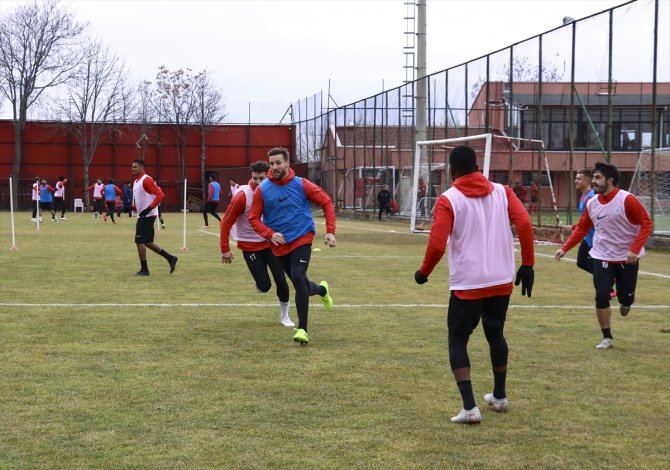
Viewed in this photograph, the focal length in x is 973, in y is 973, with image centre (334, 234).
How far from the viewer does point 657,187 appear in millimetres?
22453

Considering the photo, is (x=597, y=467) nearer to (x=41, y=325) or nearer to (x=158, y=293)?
(x=41, y=325)

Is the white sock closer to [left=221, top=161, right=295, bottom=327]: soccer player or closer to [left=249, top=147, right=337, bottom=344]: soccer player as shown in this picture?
[left=221, top=161, right=295, bottom=327]: soccer player

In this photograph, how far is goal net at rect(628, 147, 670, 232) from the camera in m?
22.3

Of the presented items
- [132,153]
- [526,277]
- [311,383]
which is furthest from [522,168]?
[132,153]

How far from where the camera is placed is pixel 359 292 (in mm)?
14031

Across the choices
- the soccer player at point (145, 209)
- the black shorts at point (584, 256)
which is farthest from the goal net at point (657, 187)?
the soccer player at point (145, 209)

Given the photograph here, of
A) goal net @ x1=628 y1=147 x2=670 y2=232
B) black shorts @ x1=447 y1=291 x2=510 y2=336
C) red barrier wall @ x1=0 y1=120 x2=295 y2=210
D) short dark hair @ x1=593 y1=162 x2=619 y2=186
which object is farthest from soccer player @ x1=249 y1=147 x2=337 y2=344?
red barrier wall @ x1=0 y1=120 x2=295 y2=210

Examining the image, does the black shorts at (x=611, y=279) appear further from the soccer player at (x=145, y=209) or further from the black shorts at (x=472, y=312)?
the soccer player at (x=145, y=209)

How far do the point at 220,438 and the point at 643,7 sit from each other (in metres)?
19.1

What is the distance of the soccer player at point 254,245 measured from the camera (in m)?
10.4

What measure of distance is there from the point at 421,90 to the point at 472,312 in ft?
104

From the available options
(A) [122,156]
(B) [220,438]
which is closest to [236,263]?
(B) [220,438]

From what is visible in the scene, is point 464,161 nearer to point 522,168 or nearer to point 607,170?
point 607,170

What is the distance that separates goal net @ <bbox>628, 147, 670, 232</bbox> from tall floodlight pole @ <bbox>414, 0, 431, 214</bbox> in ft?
43.3
